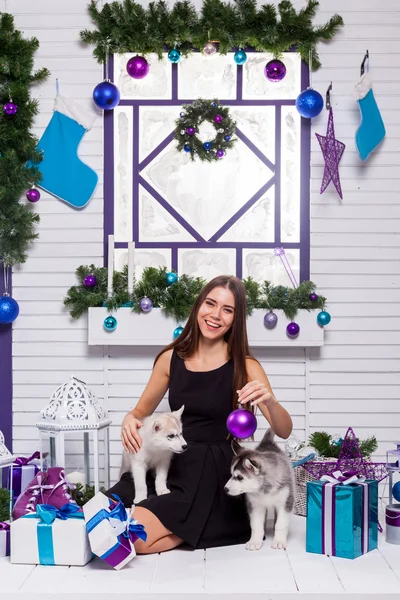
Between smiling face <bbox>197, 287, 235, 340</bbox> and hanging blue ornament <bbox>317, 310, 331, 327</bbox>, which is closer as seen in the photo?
smiling face <bbox>197, 287, 235, 340</bbox>

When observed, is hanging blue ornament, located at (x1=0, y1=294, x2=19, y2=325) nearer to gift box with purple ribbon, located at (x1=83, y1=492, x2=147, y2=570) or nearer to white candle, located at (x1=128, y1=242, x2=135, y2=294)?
white candle, located at (x1=128, y1=242, x2=135, y2=294)

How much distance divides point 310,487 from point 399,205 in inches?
79.3

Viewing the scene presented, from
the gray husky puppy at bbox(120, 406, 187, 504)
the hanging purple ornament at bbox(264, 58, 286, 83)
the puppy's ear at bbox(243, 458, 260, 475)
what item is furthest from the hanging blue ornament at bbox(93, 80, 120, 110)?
the puppy's ear at bbox(243, 458, 260, 475)

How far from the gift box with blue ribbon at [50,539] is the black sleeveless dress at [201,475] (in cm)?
36

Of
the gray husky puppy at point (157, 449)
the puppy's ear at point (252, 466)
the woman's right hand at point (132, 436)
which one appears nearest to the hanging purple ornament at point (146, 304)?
the gray husky puppy at point (157, 449)

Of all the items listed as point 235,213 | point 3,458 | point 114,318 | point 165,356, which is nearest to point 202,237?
point 235,213

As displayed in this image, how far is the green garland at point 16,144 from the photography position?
165 inches

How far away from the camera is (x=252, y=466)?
2.99 meters

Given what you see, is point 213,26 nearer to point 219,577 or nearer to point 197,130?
point 197,130

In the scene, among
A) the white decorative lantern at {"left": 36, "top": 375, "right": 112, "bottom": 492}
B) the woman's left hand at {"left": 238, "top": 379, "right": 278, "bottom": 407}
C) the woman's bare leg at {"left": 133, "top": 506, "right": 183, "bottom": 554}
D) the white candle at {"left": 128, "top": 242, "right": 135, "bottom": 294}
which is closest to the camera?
the woman's left hand at {"left": 238, "top": 379, "right": 278, "bottom": 407}

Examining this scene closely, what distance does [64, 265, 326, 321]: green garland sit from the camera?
4164 mm

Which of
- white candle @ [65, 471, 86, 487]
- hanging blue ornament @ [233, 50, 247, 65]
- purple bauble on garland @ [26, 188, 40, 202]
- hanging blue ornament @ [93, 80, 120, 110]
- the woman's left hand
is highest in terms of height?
hanging blue ornament @ [233, 50, 247, 65]

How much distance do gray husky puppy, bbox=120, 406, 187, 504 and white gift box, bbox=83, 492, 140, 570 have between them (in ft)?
1.32

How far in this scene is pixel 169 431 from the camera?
10.4ft
